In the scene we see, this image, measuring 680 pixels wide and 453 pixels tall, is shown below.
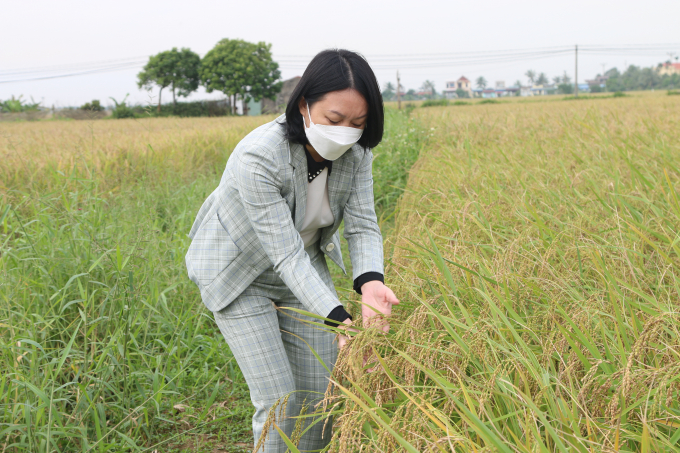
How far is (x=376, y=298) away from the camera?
5.64ft

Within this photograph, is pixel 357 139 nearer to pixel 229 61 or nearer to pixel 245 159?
pixel 245 159

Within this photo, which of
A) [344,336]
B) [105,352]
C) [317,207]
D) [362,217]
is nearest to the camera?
[344,336]

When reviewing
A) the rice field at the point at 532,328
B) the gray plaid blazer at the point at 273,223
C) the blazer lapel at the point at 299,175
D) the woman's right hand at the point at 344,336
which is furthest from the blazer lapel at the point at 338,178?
the woman's right hand at the point at 344,336

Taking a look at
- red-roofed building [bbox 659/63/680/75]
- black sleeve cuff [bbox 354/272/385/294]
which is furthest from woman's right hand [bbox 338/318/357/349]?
red-roofed building [bbox 659/63/680/75]

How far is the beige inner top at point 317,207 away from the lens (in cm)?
181

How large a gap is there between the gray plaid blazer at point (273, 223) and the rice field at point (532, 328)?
0.25 meters

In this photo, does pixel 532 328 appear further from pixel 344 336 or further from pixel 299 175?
pixel 299 175

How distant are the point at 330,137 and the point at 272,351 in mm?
766

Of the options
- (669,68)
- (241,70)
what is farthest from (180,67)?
(669,68)

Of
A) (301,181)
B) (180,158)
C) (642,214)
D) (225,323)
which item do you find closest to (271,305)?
(225,323)

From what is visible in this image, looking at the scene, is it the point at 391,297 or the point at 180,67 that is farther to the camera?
the point at 180,67

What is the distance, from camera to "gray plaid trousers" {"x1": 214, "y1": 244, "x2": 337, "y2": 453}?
174 cm

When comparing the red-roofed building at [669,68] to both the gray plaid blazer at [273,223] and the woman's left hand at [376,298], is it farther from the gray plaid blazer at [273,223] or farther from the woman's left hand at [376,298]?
the woman's left hand at [376,298]

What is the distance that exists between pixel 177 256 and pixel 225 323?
197 centimetres
